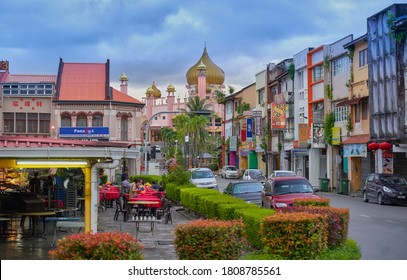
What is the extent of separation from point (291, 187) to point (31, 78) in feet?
141

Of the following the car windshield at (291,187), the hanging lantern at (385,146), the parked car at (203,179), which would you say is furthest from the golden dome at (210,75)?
the car windshield at (291,187)

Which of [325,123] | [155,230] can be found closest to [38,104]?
[325,123]

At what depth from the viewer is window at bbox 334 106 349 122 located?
160 feet

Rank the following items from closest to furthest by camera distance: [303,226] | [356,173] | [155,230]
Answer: [303,226] → [155,230] → [356,173]

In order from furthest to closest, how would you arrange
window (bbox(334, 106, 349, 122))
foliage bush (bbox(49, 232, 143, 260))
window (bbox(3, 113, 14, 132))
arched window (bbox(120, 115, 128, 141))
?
arched window (bbox(120, 115, 128, 141))
window (bbox(3, 113, 14, 132))
window (bbox(334, 106, 349, 122))
foliage bush (bbox(49, 232, 143, 260))

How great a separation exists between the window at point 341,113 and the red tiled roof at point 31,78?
25564 millimetres

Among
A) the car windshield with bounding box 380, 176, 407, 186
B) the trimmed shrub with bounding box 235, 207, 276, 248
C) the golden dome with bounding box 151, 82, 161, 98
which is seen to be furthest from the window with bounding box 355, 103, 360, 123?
the golden dome with bounding box 151, 82, 161, 98

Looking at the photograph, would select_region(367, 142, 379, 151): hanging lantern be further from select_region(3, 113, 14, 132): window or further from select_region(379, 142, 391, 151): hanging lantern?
select_region(3, 113, 14, 132): window

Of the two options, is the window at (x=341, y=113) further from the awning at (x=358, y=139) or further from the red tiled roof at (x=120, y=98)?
the red tiled roof at (x=120, y=98)

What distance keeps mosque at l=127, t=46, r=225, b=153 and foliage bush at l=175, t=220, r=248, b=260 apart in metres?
104

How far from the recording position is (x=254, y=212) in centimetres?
1652

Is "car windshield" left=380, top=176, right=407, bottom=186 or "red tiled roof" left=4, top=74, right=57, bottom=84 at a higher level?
"red tiled roof" left=4, top=74, right=57, bottom=84

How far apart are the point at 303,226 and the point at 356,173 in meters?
37.8

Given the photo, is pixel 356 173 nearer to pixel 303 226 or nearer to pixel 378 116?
pixel 378 116
